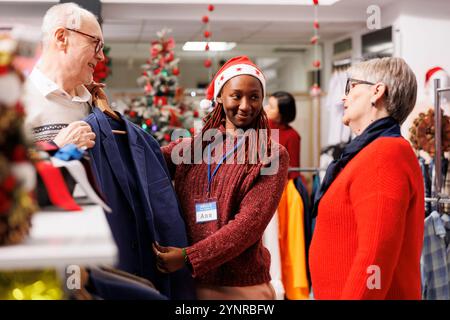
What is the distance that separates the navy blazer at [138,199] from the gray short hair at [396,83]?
653mm

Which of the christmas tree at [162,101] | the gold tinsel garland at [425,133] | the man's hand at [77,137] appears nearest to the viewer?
the man's hand at [77,137]

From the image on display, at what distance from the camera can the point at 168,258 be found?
1.60 meters

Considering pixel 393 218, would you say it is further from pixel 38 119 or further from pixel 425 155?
pixel 425 155

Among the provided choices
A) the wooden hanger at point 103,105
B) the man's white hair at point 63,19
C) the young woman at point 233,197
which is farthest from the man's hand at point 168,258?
the man's white hair at point 63,19

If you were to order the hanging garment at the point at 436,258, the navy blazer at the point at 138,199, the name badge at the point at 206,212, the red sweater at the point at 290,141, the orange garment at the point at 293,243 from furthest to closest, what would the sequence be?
the red sweater at the point at 290,141, the orange garment at the point at 293,243, the hanging garment at the point at 436,258, the name badge at the point at 206,212, the navy blazer at the point at 138,199

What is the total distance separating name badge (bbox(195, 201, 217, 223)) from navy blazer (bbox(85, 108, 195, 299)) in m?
0.06

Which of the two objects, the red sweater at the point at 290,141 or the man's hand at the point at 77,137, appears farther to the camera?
the red sweater at the point at 290,141

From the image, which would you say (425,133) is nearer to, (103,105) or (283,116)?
(283,116)

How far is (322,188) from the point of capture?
1.78 metres

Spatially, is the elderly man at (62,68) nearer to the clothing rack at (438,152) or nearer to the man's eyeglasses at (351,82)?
the man's eyeglasses at (351,82)

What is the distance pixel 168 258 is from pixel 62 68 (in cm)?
60

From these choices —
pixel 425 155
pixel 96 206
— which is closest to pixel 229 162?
pixel 96 206

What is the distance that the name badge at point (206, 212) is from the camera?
1757mm

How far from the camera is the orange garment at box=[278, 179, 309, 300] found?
4535 mm
